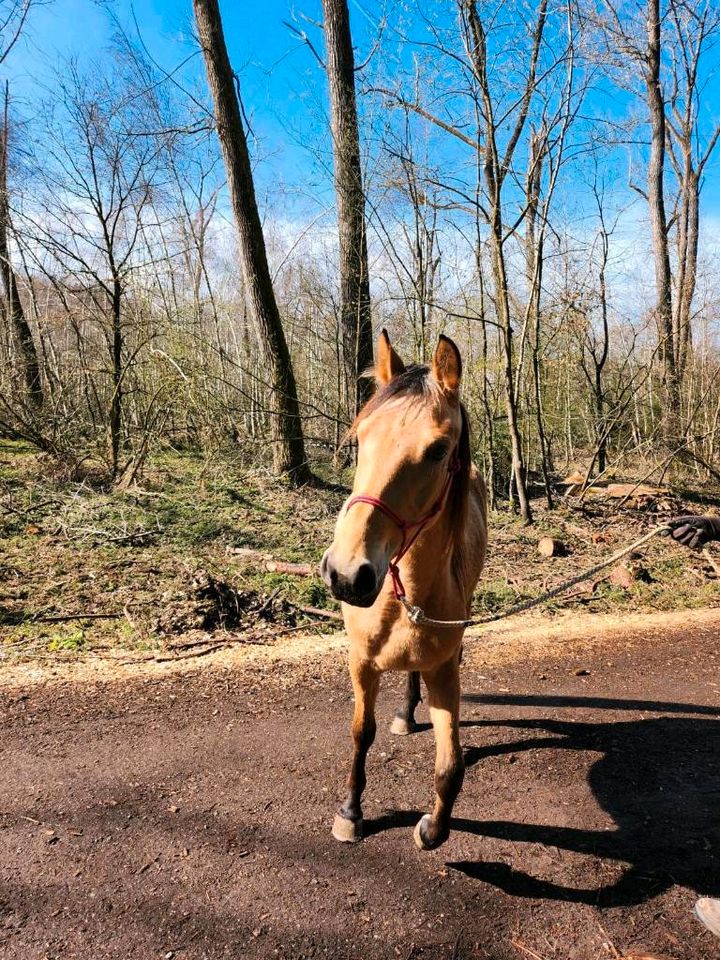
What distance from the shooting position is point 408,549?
7.56ft

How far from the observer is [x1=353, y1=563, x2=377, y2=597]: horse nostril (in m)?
1.73

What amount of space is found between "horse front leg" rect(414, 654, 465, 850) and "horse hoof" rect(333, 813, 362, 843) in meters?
0.28

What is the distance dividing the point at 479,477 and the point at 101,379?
8.80 meters

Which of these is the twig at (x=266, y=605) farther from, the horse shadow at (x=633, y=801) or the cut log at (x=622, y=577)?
the cut log at (x=622, y=577)

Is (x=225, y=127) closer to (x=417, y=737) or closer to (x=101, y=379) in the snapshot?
(x=101, y=379)

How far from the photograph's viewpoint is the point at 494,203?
8.23 meters

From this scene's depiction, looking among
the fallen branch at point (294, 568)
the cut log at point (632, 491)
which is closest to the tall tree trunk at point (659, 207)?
the cut log at point (632, 491)

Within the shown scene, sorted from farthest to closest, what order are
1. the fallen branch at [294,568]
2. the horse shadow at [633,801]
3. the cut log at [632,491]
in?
the cut log at [632,491]
the fallen branch at [294,568]
the horse shadow at [633,801]

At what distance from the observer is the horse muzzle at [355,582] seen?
1.73m

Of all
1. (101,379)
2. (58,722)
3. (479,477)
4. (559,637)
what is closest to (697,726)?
(559,637)

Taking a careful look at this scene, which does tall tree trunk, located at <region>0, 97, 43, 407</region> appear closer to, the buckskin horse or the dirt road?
→ the dirt road

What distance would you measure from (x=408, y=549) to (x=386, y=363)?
0.79m

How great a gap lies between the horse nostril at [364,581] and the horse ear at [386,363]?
36.9 inches

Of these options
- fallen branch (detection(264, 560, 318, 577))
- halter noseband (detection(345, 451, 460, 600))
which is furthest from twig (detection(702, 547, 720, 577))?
halter noseband (detection(345, 451, 460, 600))
